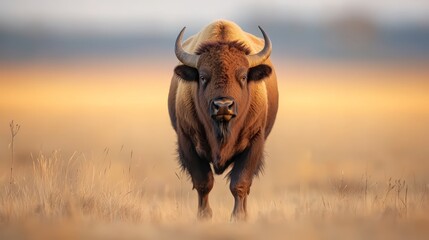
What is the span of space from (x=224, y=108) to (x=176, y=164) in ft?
29.6

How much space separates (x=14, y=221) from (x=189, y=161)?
295cm

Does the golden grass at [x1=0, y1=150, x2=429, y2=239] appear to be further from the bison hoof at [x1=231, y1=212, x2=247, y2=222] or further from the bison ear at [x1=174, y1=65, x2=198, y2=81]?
the bison ear at [x1=174, y1=65, x2=198, y2=81]

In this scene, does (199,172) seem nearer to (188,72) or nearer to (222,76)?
(188,72)

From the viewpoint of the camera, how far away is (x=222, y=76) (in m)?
10.5

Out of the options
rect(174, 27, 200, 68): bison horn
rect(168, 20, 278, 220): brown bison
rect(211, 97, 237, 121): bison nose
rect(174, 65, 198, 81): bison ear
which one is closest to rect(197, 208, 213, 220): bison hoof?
rect(168, 20, 278, 220): brown bison

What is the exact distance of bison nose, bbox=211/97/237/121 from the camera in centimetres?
1008

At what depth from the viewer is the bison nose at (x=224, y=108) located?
10078 millimetres

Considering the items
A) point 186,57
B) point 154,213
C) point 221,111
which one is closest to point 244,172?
point 221,111

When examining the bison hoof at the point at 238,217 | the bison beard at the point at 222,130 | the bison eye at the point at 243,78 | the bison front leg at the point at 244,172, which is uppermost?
the bison eye at the point at 243,78

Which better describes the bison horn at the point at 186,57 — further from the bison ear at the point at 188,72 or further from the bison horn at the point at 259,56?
the bison horn at the point at 259,56

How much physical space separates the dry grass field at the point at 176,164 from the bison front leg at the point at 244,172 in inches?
9.1

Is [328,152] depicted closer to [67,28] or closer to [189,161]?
[189,161]

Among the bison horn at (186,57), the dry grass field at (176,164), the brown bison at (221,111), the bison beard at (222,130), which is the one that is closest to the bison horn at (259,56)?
the brown bison at (221,111)

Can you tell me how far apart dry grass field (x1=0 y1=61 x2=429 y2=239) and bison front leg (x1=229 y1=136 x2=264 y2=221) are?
0.76ft
